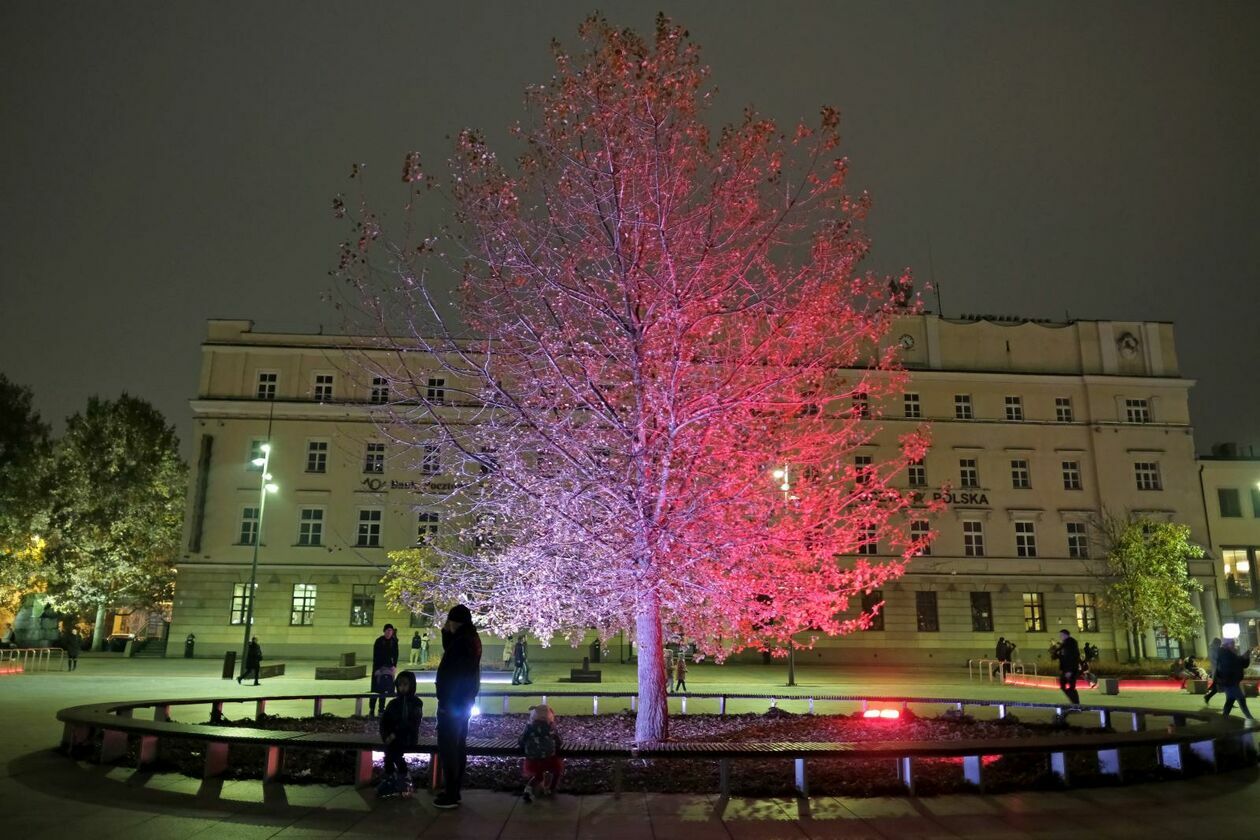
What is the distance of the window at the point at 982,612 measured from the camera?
146 feet

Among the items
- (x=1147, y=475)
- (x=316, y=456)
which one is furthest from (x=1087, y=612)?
(x=316, y=456)

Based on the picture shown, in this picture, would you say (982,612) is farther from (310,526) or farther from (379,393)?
(310,526)

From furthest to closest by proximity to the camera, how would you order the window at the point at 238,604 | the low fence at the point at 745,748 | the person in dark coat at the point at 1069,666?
1. the window at the point at 238,604
2. the person in dark coat at the point at 1069,666
3. the low fence at the point at 745,748

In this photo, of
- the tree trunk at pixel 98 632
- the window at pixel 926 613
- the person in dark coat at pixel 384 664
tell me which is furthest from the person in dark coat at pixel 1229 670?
the tree trunk at pixel 98 632

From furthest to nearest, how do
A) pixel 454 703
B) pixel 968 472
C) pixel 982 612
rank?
1. pixel 968 472
2. pixel 982 612
3. pixel 454 703

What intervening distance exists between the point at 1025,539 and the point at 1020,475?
350 centimetres

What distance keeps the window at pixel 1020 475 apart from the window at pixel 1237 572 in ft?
36.5

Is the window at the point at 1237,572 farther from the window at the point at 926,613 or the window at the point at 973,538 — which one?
the window at the point at 926,613

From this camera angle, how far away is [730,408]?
12875mm

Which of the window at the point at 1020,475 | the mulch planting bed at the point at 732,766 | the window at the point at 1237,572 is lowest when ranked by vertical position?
the mulch planting bed at the point at 732,766

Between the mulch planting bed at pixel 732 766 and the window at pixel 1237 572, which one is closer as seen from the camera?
the mulch planting bed at pixel 732 766

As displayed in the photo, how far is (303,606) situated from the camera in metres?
43.0

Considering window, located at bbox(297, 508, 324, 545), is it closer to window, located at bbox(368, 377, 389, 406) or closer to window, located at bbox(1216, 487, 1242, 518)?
window, located at bbox(368, 377, 389, 406)

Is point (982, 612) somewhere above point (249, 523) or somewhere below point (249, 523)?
below
